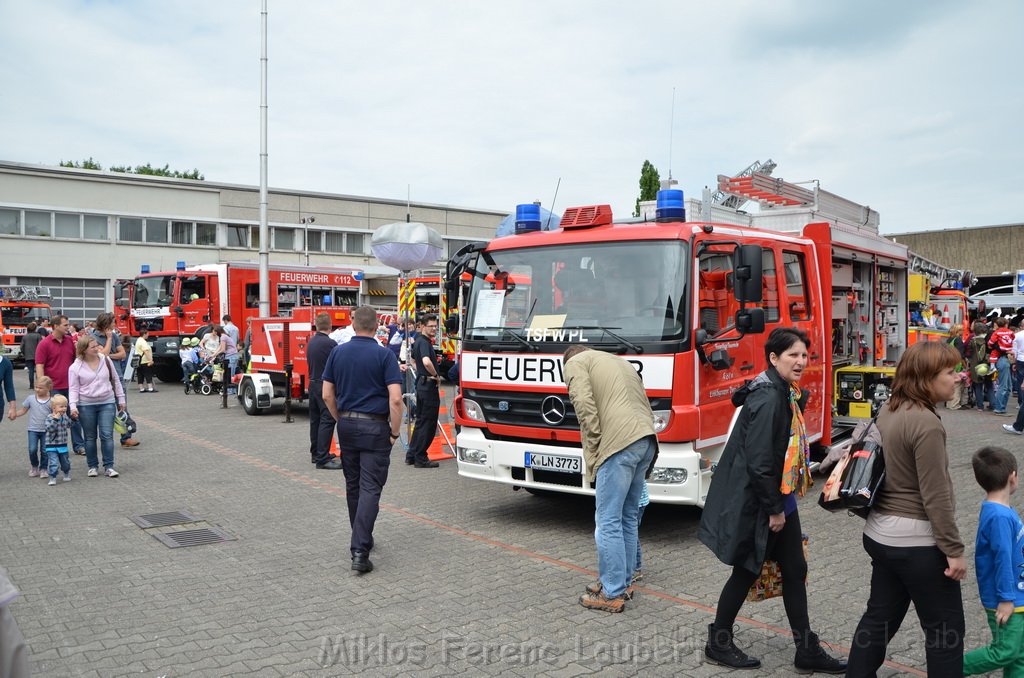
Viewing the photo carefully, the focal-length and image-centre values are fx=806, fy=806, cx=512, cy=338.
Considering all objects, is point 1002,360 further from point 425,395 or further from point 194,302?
point 194,302

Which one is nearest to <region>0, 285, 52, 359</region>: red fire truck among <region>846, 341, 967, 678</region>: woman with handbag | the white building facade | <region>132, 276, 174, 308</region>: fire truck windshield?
<region>132, 276, 174, 308</region>: fire truck windshield

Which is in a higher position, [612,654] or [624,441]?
[624,441]

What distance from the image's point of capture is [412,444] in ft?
34.7

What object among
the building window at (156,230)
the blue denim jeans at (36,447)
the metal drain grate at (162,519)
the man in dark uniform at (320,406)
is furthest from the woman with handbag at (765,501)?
the building window at (156,230)

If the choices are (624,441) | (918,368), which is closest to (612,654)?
(624,441)

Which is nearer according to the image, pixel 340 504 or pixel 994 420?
pixel 340 504

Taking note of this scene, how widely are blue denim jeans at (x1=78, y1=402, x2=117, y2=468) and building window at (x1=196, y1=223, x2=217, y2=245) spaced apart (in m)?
32.5

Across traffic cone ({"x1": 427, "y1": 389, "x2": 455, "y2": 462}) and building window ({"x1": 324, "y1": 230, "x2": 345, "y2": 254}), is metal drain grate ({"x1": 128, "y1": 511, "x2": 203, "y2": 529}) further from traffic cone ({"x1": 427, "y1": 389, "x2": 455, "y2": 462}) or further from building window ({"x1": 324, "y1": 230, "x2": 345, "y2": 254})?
building window ({"x1": 324, "y1": 230, "x2": 345, "y2": 254})

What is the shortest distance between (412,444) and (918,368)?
7.82m

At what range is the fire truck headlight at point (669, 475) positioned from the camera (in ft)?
20.8

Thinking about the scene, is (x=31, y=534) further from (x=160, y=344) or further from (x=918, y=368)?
(x=160, y=344)

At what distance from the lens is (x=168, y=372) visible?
2405 centimetres

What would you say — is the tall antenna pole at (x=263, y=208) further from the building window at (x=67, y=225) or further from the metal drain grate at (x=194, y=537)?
the building window at (x=67, y=225)

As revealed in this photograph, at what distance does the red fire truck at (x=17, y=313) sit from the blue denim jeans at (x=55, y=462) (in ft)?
68.3
